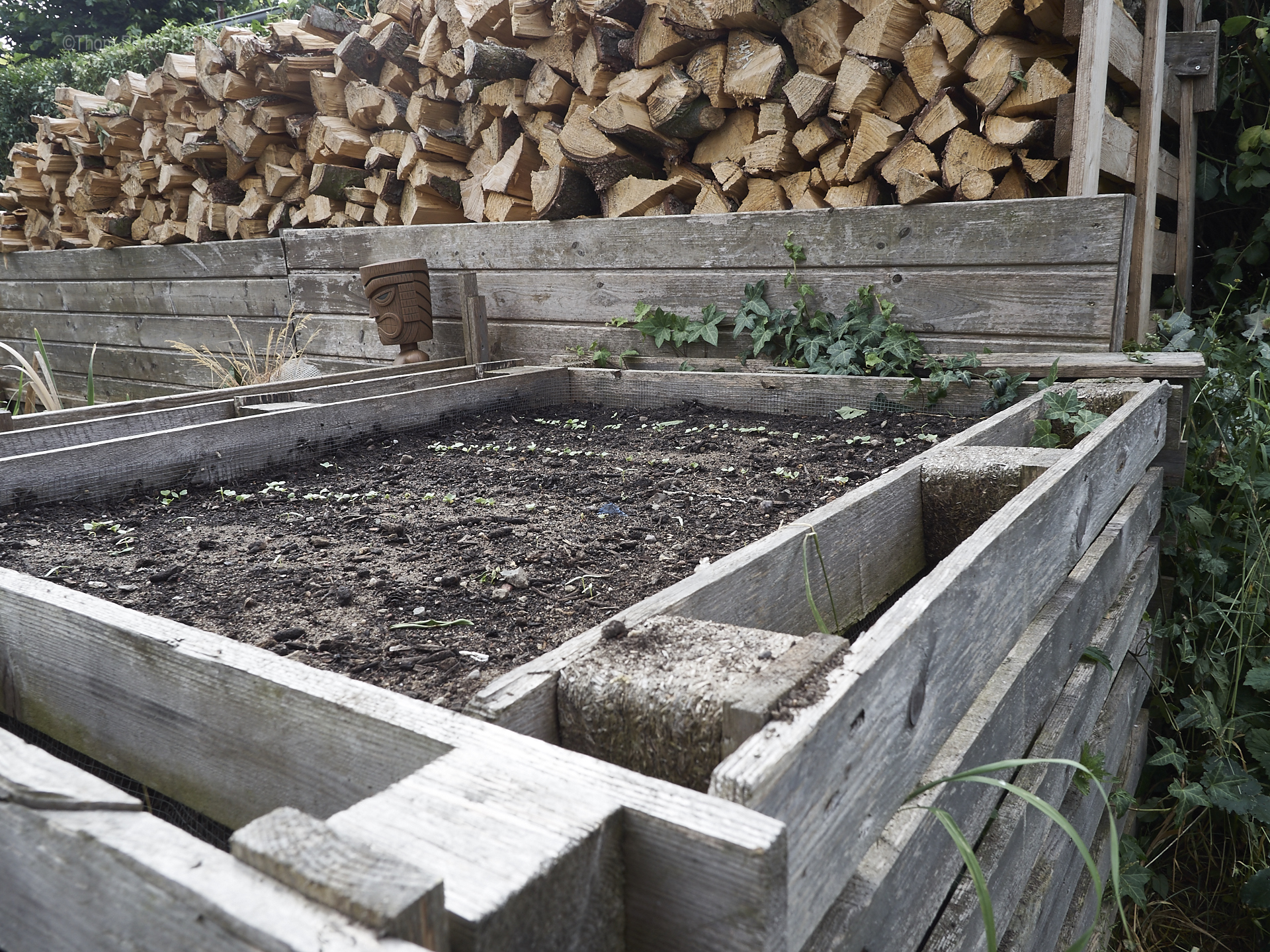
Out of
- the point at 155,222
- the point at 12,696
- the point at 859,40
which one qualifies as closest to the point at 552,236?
the point at 859,40

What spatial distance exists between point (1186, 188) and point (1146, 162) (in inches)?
39.1

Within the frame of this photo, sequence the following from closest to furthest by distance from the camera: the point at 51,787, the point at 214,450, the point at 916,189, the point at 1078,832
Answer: the point at 51,787
the point at 1078,832
the point at 214,450
the point at 916,189

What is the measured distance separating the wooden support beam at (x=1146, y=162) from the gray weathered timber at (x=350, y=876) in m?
3.44

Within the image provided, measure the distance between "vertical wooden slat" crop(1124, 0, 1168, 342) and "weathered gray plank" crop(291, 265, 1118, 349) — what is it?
52cm

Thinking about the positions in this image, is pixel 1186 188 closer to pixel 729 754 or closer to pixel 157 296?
pixel 729 754

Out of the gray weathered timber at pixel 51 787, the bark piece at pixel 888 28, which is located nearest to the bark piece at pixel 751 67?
the bark piece at pixel 888 28

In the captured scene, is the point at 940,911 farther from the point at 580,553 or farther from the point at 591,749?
the point at 580,553

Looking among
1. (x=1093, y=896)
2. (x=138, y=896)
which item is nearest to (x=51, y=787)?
(x=138, y=896)

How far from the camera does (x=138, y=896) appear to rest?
562 millimetres

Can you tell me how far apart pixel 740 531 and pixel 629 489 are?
447 millimetres

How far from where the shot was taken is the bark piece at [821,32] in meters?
3.29

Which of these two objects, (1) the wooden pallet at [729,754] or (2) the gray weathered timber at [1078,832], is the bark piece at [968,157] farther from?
(2) the gray weathered timber at [1078,832]

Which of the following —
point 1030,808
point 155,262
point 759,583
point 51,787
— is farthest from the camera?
point 155,262

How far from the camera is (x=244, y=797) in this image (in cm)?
94
